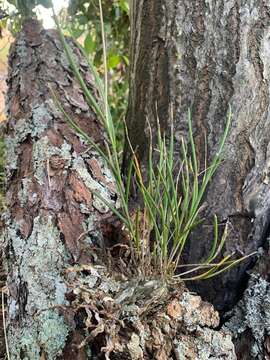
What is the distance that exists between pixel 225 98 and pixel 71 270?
430 mm

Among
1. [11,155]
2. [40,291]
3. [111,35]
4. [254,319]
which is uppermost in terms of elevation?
[111,35]

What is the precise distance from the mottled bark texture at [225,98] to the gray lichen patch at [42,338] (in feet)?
1.05

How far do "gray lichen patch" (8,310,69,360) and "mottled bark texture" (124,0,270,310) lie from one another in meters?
0.32

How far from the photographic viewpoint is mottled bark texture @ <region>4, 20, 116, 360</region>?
72 cm

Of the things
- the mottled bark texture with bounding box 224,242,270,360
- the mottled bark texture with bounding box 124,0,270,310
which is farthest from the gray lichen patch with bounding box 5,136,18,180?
the mottled bark texture with bounding box 224,242,270,360

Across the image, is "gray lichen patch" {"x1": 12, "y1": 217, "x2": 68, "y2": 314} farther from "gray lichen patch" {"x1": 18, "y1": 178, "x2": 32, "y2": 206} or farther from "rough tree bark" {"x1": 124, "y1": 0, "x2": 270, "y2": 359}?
"rough tree bark" {"x1": 124, "y1": 0, "x2": 270, "y2": 359}

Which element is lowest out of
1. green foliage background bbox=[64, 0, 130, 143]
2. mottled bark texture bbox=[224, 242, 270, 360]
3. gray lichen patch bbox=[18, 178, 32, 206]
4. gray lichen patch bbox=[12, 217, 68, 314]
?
mottled bark texture bbox=[224, 242, 270, 360]

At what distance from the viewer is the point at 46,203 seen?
0.86 m

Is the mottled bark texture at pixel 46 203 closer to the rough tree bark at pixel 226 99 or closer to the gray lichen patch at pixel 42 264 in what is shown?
the gray lichen patch at pixel 42 264

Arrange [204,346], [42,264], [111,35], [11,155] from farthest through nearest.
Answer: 1. [111,35]
2. [11,155]
3. [42,264]
4. [204,346]

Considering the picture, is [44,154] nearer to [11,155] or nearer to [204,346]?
[11,155]

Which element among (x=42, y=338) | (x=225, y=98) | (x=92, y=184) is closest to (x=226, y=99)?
(x=225, y=98)

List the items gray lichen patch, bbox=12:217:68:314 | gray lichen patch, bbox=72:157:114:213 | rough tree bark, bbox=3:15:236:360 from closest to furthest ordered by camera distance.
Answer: rough tree bark, bbox=3:15:236:360 < gray lichen patch, bbox=12:217:68:314 < gray lichen patch, bbox=72:157:114:213

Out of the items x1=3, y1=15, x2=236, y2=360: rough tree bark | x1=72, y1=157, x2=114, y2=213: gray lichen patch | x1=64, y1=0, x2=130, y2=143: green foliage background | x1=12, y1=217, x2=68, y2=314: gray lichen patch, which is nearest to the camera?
x1=3, y1=15, x2=236, y2=360: rough tree bark
